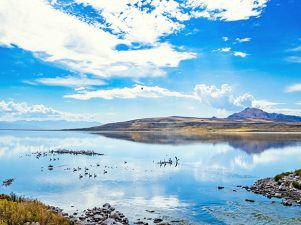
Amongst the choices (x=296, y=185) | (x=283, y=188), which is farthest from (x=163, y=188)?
(x=296, y=185)

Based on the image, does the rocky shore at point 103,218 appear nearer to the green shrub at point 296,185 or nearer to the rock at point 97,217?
the rock at point 97,217

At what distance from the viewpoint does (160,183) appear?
50.7 metres

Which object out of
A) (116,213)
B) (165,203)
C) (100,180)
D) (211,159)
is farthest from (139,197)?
(211,159)

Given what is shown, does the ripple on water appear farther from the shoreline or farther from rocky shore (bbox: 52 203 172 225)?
rocky shore (bbox: 52 203 172 225)

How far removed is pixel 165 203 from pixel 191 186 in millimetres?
10531

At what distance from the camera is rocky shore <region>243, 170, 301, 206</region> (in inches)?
1575

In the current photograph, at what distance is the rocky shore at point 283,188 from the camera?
40.0 m

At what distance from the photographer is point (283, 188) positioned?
147 ft

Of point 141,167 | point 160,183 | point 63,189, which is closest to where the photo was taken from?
point 63,189

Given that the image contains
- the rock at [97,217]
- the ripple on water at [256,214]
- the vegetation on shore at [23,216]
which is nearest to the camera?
the vegetation on shore at [23,216]

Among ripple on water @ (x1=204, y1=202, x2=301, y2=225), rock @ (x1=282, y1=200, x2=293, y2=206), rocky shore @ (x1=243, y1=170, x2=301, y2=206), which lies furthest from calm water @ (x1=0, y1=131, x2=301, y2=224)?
rocky shore @ (x1=243, y1=170, x2=301, y2=206)

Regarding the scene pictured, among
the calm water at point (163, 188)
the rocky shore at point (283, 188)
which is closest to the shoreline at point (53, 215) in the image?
the calm water at point (163, 188)

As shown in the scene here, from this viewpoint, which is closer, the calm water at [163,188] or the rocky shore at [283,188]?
the calm water at [163,188]

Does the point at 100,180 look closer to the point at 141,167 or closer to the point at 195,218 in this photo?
the point at 141,167
